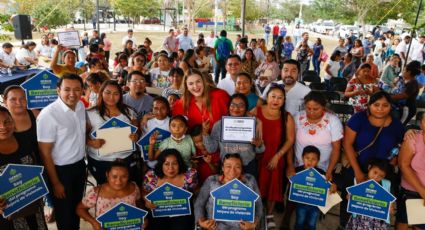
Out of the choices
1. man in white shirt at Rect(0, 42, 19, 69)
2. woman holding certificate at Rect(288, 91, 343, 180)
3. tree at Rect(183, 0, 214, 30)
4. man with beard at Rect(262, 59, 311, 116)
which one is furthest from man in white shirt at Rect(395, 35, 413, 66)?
tree at Rect(183, 0, 214, 30)

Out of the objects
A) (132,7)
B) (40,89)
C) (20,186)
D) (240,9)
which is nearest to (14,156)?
(20,186)

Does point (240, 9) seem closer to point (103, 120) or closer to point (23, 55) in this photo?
point (23, 55)

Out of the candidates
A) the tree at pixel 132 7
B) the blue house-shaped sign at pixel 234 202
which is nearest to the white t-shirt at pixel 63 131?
the blue house-shaped sign at pixel 234 202

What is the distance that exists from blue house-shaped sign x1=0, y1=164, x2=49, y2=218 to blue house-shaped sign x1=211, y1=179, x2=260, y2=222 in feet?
4.81

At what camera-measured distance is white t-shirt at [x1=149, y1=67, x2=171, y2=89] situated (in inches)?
217

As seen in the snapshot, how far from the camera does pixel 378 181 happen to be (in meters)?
3.15

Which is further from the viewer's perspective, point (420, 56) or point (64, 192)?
point (420, 56)

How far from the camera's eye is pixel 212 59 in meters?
11.8

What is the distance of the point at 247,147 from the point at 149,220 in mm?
1259

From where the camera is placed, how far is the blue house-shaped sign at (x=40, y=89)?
384 centimetres

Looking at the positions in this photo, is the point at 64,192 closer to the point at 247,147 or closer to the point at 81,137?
the point at 81,137

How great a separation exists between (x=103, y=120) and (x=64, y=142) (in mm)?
460

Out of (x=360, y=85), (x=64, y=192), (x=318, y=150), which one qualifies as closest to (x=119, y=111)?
(x=64, y=192)

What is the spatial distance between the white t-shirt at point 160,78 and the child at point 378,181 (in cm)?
338
